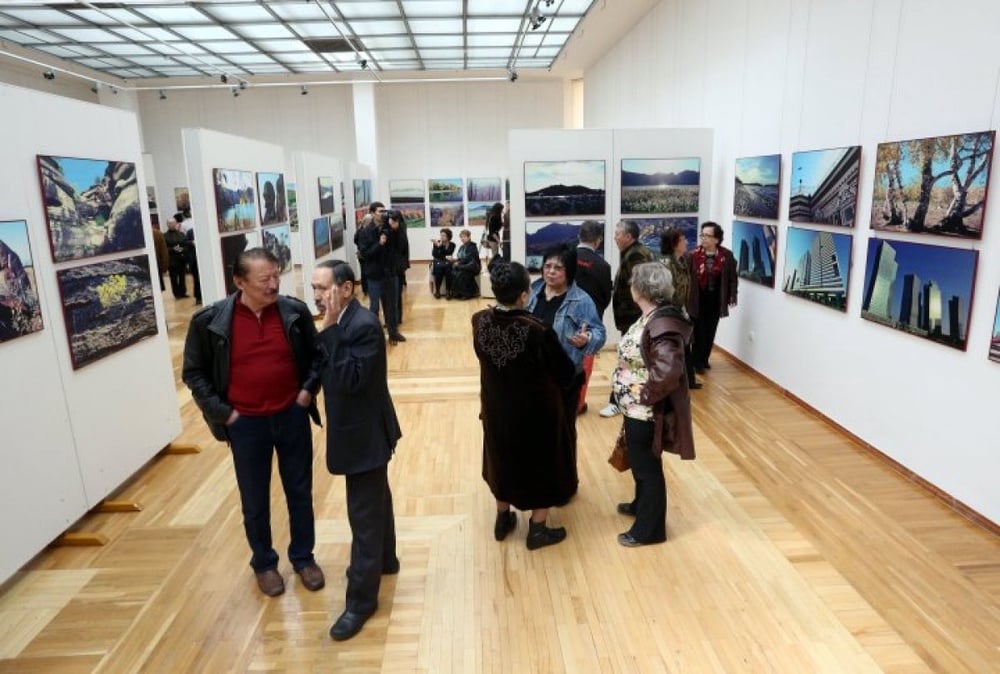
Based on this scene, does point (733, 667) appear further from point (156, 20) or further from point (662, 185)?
point (156, 20)

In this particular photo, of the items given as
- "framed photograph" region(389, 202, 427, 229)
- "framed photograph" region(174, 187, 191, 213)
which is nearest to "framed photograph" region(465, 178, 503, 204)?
"framed photograph" region(389, 202, 427, 229)

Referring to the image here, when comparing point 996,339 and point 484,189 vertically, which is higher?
point 484,189

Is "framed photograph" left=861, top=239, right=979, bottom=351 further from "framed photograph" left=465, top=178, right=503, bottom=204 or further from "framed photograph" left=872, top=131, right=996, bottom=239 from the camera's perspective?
"framed photograph" left=465, top=178, right=503, bottom=204

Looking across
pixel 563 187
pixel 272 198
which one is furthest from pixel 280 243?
pixel 563 187

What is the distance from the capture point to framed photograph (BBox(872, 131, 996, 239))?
3.91 m

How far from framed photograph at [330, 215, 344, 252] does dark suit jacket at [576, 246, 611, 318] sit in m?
7.09

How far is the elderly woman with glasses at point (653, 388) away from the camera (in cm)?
334

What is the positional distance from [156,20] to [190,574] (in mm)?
10482

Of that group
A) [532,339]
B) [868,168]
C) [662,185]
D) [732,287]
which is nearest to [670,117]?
[662,185]

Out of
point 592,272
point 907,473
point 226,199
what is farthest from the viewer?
point 226,199

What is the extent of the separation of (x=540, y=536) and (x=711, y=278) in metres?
3.96

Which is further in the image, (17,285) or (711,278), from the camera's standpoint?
(711,278)

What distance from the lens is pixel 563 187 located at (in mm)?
8016

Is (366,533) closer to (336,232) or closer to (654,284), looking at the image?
(654,284)
